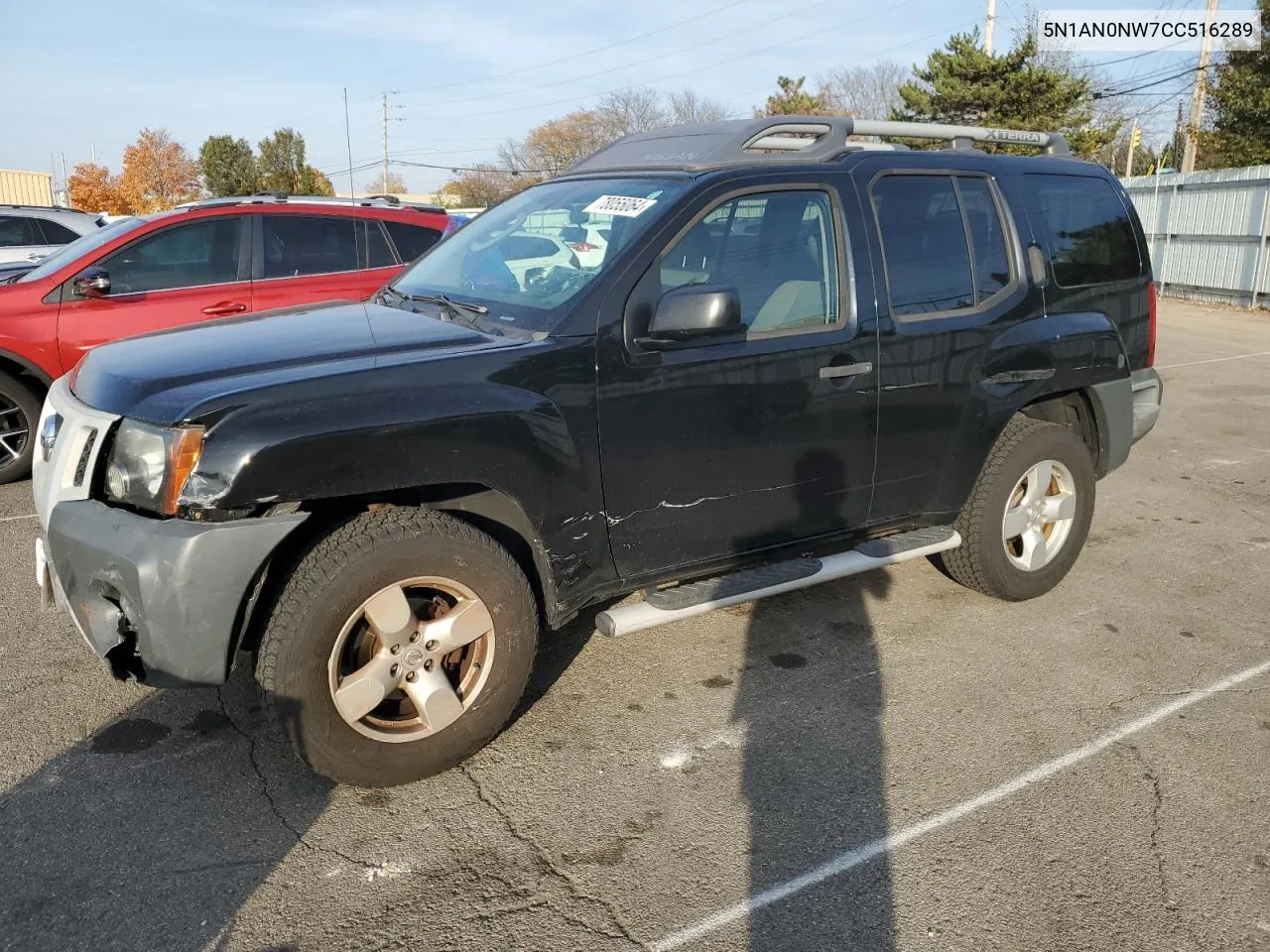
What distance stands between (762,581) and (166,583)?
2029 millimetres

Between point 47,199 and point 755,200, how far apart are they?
1612 inches

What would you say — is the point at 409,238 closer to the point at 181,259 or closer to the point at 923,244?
the point at 181,259

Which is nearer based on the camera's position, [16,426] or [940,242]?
[940,242]

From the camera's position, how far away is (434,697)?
10.3 ft

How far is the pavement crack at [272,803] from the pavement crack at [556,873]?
409mm

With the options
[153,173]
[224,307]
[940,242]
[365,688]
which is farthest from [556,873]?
[153,173]

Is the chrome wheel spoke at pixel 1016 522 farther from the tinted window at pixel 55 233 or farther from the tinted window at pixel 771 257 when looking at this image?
the tinted window at pixel 55 233

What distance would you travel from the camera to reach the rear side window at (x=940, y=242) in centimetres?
402

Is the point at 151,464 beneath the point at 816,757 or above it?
above

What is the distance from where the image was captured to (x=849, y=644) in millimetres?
4277

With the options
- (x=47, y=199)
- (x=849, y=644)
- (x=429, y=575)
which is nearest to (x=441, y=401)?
(x=429, y=575)

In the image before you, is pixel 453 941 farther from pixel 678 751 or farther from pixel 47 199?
pixel 47 199

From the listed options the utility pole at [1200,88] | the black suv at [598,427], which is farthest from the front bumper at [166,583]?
the utility pole at [1200,88]

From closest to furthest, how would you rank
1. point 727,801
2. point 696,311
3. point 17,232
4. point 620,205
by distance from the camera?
1. point 727,801
2. point 696,311
3. point 620,205
4. point 17,232
